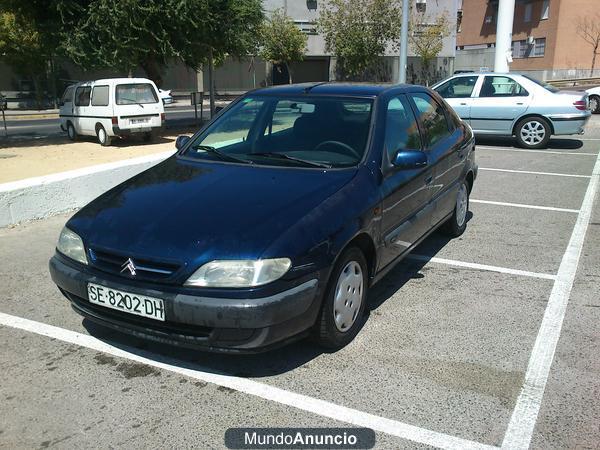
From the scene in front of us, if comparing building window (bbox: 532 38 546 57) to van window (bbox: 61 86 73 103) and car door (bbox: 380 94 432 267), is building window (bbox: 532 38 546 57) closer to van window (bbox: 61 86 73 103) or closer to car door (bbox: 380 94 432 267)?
van window (bbox: 61 86 73 103)

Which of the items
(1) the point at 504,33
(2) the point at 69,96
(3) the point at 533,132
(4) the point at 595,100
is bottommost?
(3) the point at 533,132

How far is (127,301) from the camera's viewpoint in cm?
310

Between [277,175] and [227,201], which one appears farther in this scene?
[277,175]

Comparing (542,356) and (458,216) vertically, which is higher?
(458,216)

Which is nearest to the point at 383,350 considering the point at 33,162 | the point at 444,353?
the point at 444,353

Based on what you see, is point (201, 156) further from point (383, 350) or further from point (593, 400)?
point (593, 400)

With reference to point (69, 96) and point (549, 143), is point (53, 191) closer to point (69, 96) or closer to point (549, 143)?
point (69, 96)

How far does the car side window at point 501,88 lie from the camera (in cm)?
1232

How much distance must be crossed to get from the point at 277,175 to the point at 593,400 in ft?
7.43

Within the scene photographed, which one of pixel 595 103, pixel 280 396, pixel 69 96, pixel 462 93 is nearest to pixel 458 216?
pixel 280 396

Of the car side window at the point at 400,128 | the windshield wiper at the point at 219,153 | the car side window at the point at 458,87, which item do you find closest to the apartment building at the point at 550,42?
the car side window at the point at 458,87

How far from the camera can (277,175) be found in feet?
12.4

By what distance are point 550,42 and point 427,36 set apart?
17550 mm

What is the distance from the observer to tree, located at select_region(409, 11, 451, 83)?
38.7 metres
